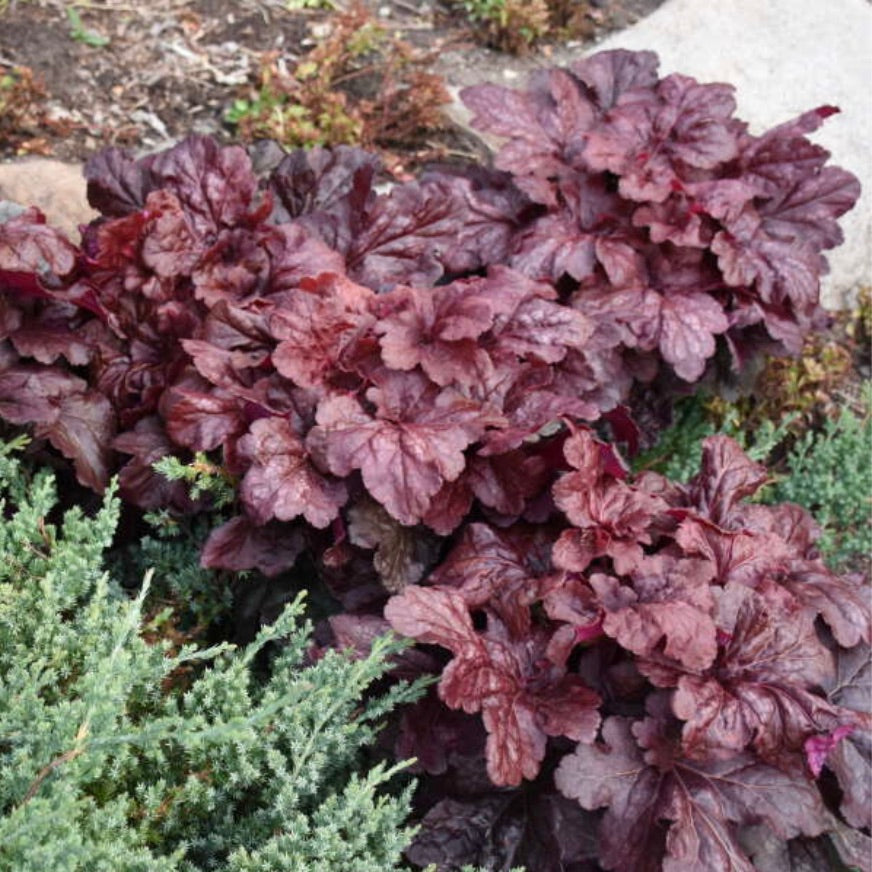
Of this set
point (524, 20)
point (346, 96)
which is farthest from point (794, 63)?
point (346, 96)

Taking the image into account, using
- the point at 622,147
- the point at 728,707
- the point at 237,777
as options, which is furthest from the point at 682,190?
the point at 237,777

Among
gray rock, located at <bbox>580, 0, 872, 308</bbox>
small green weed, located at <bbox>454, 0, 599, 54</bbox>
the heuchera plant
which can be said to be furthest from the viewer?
small green weed, located at <bbox>454, 0, 599, 54</bbox>

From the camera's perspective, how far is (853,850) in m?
2.02

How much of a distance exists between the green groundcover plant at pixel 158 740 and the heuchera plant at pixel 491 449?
0.54 feet

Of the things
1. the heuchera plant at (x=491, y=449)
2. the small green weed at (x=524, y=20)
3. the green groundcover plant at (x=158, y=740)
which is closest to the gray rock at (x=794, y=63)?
the small green weed at (x=524, y=20)

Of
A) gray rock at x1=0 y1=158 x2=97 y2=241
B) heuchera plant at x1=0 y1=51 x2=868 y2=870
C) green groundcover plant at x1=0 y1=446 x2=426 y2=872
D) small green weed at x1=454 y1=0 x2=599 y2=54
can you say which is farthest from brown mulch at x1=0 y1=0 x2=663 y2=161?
green groundcover plant at x1=0 y1=446 x2=426 y2=872

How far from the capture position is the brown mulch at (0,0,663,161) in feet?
11.1

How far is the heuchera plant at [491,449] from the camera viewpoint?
1878 millimetres

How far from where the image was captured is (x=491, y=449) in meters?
2.06

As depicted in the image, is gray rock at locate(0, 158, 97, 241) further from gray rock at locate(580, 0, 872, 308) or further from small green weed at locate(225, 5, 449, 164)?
gray rock at locate(580, 0, 872, 308)

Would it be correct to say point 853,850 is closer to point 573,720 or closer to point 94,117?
point 573,720

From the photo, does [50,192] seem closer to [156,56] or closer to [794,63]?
[156,56]

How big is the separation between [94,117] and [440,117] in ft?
3.55

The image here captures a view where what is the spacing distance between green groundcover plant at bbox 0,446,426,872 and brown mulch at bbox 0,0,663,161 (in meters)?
1.75
